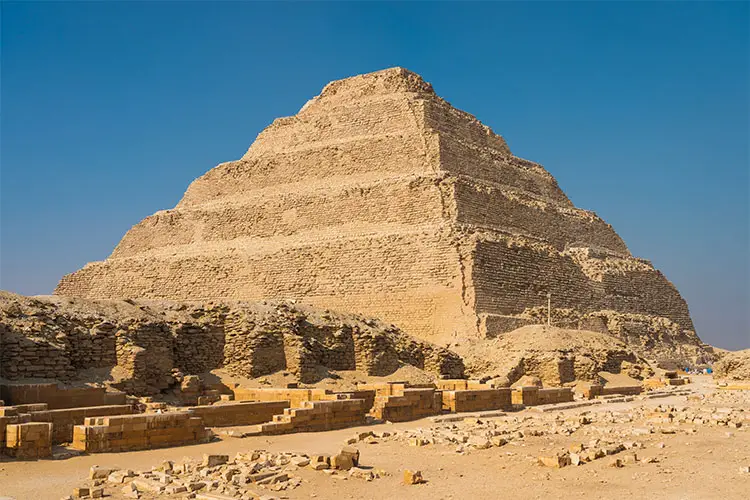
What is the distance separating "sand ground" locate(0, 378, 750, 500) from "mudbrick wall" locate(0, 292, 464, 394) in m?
4.61

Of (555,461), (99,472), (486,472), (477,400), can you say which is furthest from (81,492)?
(477,400)

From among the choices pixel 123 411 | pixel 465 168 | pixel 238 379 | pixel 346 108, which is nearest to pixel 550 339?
pixel 238 379

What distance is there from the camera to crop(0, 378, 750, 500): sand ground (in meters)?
9.23

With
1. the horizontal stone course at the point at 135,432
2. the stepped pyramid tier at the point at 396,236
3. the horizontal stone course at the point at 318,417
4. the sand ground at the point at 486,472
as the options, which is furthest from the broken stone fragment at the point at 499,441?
the stepped pyramid tier at the point at 396,236

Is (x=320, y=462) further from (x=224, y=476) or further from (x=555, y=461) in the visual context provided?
(x=555, y=461)

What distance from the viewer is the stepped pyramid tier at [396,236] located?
35312 mm

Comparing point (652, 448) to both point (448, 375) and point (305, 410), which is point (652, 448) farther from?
point (448, 375)

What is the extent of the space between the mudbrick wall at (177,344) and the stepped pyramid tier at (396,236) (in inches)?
322

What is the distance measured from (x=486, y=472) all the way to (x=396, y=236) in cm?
2658

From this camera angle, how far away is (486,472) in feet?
34.5

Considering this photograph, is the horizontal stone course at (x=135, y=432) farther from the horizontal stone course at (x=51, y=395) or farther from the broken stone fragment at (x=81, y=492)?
the horizontal stone course at (x=51, y=395)

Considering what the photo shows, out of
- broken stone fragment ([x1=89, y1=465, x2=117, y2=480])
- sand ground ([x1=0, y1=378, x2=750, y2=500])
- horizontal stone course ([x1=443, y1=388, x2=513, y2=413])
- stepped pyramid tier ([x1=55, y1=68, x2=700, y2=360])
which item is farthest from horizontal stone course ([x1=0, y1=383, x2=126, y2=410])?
stepped pyramid tier ([x1=55, y1=68, x2=700, y2=360])

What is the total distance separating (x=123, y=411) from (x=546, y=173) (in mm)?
40956

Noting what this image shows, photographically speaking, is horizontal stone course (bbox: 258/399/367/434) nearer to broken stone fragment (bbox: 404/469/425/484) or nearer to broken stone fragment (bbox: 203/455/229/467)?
broken stone fragment (bbox: 203/455/229/467)
